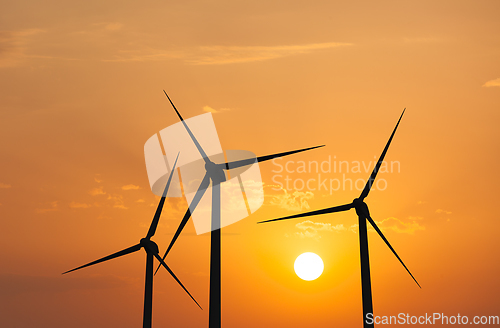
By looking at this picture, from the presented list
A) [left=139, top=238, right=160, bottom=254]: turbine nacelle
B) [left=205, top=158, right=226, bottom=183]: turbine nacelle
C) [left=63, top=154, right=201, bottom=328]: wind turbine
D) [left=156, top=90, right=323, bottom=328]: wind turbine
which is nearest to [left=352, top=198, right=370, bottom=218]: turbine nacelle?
[left=156, top=90, right=323, bottom=328]: wind turbine

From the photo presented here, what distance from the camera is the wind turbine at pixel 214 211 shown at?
157 ft

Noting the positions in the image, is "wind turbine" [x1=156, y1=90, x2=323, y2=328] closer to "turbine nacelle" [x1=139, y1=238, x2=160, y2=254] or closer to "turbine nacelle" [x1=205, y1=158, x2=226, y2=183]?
"turbine nacelle" [x1=205, y1=158, x2=226, y2=183]

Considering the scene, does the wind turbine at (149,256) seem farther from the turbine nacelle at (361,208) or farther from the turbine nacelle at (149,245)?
the turbine nacelle at (361,208)

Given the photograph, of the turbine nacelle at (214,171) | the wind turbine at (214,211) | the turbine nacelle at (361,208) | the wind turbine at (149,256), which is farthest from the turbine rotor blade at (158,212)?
the turbine nacelle at (361,208)

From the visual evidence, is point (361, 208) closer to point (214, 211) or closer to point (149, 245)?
point (214, 211)

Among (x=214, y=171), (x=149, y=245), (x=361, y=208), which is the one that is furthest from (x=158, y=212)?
(x=361, y=208)

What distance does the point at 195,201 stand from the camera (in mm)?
53062

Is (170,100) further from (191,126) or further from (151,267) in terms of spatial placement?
(151,267)

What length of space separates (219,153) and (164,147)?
23.3ft

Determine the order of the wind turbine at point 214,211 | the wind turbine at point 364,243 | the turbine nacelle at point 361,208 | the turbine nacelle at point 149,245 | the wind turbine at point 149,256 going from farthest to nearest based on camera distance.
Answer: the turbine nacelle at point 149,245, the wind turbine at point 149,256, the wind turbine at point 214,211, the turbine nacelle at point 361,208, the wind turbine at point 364,243

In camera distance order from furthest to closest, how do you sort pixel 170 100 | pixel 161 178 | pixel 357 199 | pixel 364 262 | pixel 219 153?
pixel 161 178 → pixel 170 100 → pixel 219 153 → pixel 357 199 → pixel 364 262

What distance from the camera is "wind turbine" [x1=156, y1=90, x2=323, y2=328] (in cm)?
4784

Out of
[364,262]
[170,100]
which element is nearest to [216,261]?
[364,262]

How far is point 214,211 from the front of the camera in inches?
1972
